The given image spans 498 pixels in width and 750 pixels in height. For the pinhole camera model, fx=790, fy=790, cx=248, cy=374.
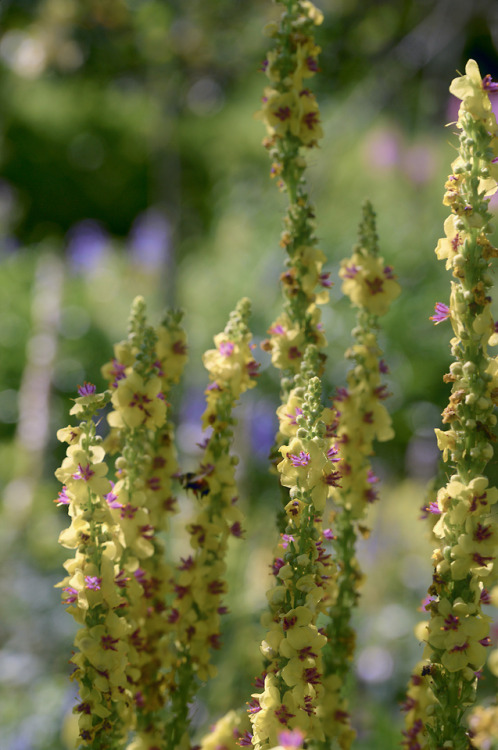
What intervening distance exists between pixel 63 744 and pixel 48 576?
66 centimetres

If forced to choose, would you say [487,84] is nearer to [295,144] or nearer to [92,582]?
[295,144]

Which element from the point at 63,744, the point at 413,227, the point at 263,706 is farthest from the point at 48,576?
the point at 263,706

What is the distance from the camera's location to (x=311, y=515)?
43cm

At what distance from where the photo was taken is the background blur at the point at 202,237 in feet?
5.33

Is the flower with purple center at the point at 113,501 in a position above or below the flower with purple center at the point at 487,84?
below

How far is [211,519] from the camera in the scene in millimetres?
579

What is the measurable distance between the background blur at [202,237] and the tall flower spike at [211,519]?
0.49 metres

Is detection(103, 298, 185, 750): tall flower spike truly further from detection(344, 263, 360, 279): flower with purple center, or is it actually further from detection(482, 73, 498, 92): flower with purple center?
detection(482, 73, 498, 92): flower with purple center

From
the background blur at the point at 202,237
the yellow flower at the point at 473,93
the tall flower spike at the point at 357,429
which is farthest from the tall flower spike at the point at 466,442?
the background blur at the point at 202,237

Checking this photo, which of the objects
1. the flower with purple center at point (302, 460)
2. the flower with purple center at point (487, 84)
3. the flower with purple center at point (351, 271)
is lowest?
the flower with purple center at point (302, 460)

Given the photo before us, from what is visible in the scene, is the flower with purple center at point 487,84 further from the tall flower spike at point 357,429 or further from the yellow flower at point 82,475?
the yellow flower at point 82,475

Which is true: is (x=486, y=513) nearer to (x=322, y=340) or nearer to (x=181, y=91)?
(x=322, y=340)

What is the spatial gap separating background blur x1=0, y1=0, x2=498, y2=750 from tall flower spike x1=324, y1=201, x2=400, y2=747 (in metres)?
0.46

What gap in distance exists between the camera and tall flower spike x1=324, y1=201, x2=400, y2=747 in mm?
584
